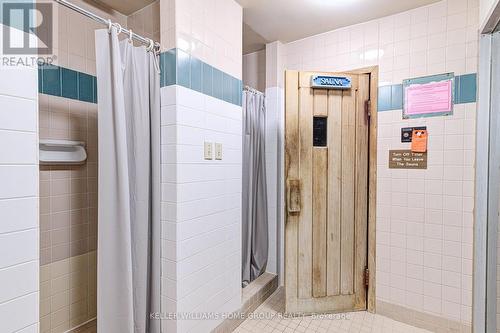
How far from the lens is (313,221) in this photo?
2.06 meters

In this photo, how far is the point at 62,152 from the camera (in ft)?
5.51

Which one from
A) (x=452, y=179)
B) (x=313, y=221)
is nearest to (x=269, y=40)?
(x=313, y=221)

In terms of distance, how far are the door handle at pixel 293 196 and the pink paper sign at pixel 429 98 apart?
999 mm

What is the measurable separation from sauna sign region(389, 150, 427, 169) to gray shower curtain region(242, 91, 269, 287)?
1.10m

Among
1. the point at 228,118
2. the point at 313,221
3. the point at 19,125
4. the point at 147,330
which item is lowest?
the point at 147,330

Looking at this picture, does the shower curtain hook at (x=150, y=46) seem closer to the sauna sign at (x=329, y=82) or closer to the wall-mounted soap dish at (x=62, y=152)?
the wall-mounted soap dish at (x=62, y=152)

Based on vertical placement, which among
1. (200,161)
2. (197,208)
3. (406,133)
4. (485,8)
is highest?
(485,8)

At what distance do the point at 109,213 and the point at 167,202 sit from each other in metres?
0.29

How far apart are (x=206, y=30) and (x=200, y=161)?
0.82m

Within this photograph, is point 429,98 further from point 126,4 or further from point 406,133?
point 126,4

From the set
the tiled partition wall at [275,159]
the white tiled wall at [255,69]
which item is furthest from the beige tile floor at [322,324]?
the white tiled wall at [255,69]

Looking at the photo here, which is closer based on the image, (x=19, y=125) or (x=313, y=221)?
(x=19, y=125)

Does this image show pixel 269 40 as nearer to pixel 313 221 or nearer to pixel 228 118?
pixel 228 118

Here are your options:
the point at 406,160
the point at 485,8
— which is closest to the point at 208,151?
the point at 406,160
